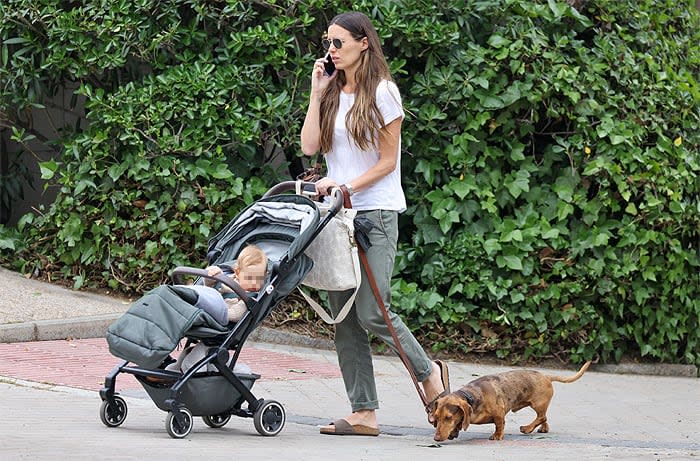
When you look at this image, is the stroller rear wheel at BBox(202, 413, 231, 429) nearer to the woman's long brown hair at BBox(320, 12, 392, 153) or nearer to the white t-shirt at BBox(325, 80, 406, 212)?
the white t-shirt at BBox(325, 80, 406, 212)

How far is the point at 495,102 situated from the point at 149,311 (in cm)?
422

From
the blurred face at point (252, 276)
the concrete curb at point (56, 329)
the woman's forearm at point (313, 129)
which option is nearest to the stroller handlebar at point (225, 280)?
the blurred face at point (252, 276)

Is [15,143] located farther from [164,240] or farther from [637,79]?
[637,79]

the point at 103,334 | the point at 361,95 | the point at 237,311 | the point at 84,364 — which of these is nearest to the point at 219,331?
the point at 237,311

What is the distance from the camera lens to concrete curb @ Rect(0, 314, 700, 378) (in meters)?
8.23

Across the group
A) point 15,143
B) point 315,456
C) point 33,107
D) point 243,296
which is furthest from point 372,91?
point 15,143

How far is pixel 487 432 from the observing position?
674 cm

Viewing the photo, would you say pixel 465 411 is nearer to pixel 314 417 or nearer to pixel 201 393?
pixel 314 417

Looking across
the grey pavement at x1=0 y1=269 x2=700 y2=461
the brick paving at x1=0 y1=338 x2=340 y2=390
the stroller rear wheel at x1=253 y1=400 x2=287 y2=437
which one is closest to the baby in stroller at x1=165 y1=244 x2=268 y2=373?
the stroller rear wheel at x1=253 y1=400 x2=287 y2=437

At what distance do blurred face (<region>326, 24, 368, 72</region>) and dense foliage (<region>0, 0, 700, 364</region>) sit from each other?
275cm

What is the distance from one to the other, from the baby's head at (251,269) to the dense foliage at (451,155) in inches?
118

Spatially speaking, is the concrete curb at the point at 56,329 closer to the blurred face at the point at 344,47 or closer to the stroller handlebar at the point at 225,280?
the stroller handlebar at the point at 225,280

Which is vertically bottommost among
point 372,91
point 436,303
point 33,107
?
point 436,303

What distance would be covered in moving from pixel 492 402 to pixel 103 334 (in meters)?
3.52
